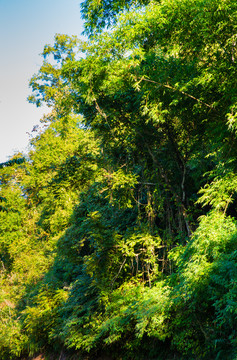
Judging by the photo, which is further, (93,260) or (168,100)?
(93,260)

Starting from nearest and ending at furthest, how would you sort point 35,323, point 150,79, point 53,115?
point 150,79 < point 35,323 < point 53,115

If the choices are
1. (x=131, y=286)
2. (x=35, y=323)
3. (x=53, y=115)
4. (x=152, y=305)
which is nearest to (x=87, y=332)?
(x=131, y=286)

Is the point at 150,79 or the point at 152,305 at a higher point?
the point at 150,79

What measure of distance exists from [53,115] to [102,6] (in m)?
15.6

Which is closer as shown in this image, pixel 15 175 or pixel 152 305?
pixel 152 305

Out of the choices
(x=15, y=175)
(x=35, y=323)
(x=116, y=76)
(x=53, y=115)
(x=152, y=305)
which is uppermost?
(x=53, y=115)

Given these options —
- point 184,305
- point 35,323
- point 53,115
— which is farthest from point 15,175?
point 184,305

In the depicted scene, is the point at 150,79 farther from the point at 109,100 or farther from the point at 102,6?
the point at 102,6

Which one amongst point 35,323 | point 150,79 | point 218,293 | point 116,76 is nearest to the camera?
point 218,293

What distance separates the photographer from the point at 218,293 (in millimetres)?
5000

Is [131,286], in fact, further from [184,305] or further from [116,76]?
[116,76]

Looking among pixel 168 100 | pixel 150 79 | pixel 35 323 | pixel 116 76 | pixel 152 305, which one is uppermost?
pixel 116 76

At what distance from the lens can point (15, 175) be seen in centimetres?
2502

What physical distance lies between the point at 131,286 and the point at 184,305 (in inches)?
105
